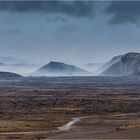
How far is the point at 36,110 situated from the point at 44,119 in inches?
781

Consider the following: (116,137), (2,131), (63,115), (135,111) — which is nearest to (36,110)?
(63,115)

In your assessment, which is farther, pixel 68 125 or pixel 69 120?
pixel 69 120

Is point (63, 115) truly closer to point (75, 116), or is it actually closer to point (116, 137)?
point (75, 116)

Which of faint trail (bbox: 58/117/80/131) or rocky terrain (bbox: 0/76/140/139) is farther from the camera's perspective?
faint trail (bbox: 58/117/80/131)

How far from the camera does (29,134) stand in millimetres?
66750

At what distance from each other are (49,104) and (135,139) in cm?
6112

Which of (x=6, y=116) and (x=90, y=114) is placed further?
(x=90, y=114)

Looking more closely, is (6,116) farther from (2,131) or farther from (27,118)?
(2,131)

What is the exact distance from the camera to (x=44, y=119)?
283 feet

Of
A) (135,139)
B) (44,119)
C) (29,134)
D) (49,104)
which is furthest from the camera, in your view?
(49,104)

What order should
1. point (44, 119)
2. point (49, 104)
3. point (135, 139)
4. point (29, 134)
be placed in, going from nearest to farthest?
point (135, 139)
point (29, 134)
point (44, 119)
point (49, 104)

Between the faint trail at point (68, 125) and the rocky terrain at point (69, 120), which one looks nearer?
the rocky terrain at point (69, 120)

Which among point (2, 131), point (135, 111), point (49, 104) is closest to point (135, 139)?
point (2, 131)

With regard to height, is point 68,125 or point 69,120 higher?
point 69,120
